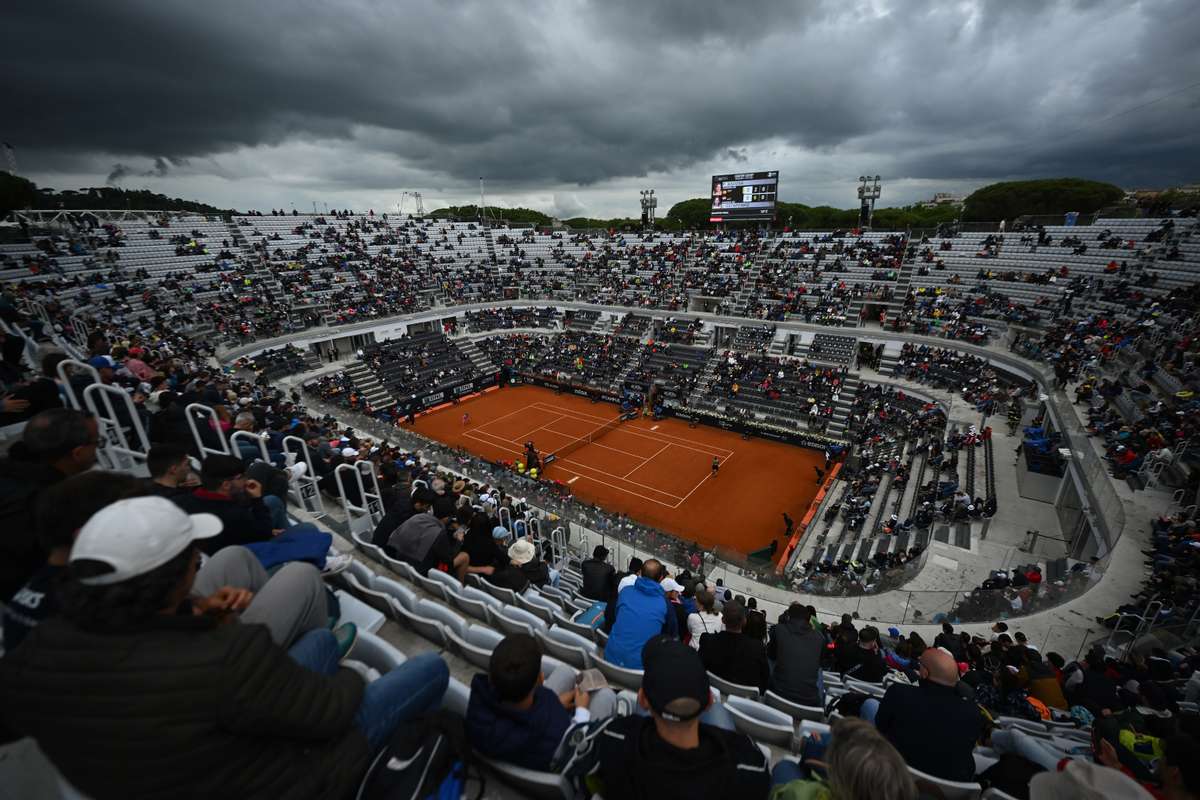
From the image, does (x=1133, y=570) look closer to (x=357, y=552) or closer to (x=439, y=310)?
(x=357, y=552)

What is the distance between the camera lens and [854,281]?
38.2 meters

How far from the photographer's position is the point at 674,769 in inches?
91.7

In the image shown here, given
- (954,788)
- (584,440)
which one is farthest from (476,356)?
(954,788)

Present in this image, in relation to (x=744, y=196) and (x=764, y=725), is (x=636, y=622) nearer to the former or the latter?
(x=764, y=725)

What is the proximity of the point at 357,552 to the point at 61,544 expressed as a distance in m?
5.58

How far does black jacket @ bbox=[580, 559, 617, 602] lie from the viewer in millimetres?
7699

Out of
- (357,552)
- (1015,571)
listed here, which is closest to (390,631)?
(357,552)

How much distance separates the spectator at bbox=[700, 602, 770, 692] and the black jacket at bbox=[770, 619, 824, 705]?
24 centimetres

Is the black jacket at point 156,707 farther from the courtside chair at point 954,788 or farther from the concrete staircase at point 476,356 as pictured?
the concrete staircase at point 476,356

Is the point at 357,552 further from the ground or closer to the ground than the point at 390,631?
closer to the ground

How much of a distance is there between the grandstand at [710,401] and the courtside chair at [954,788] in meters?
0.04

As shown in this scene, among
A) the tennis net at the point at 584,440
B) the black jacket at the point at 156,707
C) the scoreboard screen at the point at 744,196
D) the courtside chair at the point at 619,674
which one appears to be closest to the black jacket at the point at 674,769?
the black jacket at the point at 156,707

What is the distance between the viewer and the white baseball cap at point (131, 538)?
5.96 feet

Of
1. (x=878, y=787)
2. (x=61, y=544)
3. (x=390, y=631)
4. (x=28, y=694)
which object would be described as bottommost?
(x=390, y=631)
